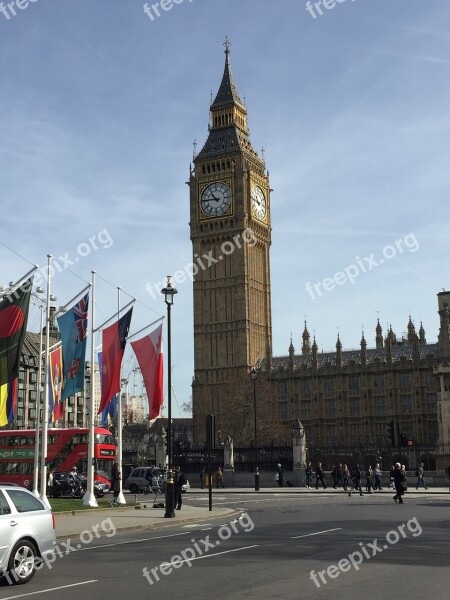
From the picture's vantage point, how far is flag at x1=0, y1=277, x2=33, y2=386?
24750 mm

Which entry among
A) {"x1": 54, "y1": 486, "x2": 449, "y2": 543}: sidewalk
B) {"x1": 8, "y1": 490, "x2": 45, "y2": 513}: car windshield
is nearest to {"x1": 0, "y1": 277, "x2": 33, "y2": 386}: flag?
{"x1": 54, "y1": 486, "x2": 449, "y2": 543}: sidewalk

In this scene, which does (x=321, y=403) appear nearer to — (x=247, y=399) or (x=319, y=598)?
(x=247, y=399)

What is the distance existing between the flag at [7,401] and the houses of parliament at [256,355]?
197ft

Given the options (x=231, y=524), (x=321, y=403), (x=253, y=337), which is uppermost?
(x=253, y=337)

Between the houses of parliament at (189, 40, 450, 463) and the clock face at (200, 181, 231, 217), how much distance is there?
6.6 inches

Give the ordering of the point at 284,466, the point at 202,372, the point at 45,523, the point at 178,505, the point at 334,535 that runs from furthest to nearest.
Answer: the point at 202,372 → the point at 284,466 → the point at 178,505 → the point at 334,535 → the point at 45,523

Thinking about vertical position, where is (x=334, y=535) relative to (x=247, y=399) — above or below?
below

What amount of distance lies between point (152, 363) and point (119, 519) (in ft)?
26.4

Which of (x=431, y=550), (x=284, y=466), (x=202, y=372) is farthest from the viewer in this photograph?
(x=202, y=372)

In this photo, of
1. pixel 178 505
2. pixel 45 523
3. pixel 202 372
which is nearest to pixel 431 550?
pixel 45 523

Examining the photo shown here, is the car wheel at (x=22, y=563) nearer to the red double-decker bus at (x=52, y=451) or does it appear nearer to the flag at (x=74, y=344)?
the flag at (x=74, y=344)

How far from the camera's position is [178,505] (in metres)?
30.1

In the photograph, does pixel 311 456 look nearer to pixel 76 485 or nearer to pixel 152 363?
pixel 76 485

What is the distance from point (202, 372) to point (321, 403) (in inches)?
755
